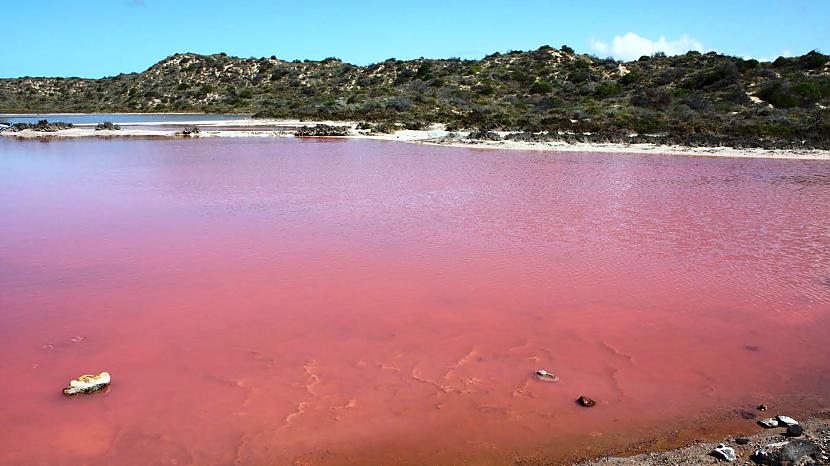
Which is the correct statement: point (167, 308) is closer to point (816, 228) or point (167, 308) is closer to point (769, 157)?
point (816, 228)

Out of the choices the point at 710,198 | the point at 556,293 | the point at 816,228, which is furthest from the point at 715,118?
A: the point at 556,293

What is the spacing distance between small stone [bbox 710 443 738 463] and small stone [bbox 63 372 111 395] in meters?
5.15

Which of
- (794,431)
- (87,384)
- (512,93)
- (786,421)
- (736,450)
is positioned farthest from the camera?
(512,93)

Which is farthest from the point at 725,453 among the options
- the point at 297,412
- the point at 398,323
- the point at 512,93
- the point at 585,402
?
the point at 512,93

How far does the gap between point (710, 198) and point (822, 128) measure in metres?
16.1

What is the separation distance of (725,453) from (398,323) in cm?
365

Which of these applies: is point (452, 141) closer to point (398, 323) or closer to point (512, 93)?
point (398, 323)

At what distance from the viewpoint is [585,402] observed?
5.52 m

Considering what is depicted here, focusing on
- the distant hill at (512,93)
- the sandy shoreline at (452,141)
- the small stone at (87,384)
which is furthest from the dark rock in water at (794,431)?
the distant hill at (512,93)

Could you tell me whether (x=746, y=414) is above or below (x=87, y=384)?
above

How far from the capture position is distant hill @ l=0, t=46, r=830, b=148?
3167 cm

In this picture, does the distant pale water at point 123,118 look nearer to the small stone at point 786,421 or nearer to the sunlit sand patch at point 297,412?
the sunlit sand patch at point 297,412

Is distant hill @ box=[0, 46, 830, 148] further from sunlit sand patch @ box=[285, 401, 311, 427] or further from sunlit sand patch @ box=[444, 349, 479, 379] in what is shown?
sunlit sand patch @ box=[285, 401, 311, 427]

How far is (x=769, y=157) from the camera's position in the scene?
2284cm
